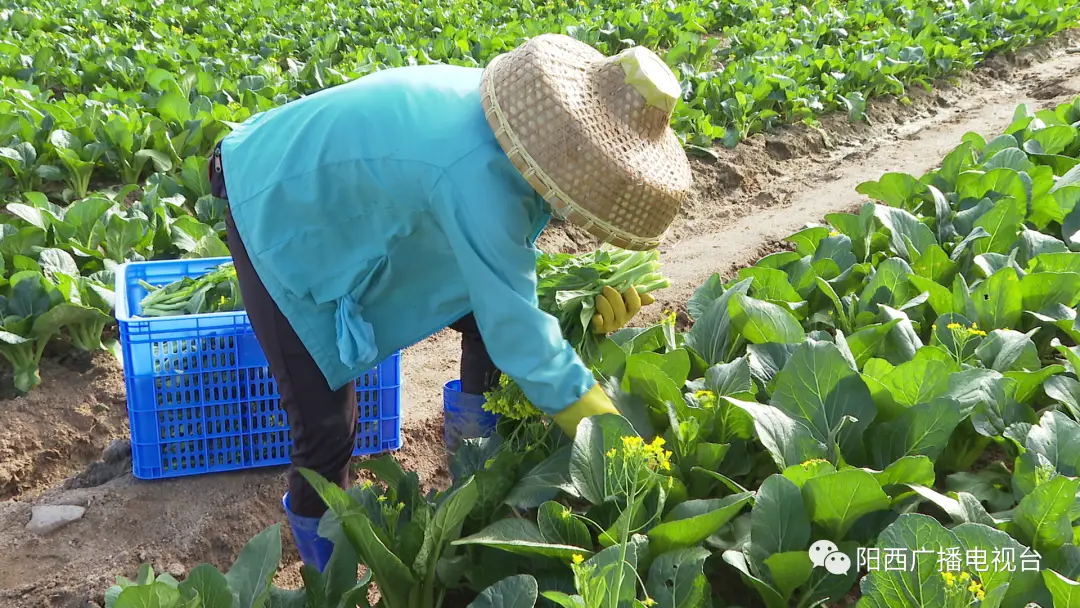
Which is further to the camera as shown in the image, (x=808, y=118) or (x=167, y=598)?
(x=808, y=118)

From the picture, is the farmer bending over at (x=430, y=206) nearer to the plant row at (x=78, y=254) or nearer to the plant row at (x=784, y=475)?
the plant row at (x=784, y=475)

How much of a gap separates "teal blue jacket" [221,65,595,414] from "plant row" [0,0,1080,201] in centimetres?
295

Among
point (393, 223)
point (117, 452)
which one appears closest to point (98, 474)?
point (117, 452)

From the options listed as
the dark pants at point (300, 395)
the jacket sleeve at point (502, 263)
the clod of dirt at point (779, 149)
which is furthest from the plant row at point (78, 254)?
the clod of dirt at point (779, 149)

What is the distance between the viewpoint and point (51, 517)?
281cm

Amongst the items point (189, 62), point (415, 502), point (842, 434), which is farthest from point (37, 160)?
point (842, 434)

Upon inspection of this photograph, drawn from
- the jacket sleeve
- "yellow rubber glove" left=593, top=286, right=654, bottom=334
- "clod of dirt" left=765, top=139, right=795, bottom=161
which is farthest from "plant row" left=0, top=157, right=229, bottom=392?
"clod of dirt" left=765, top=139, right=795, bottom=161

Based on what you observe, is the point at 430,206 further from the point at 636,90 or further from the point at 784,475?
the point at 784,475

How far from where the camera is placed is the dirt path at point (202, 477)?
2.70 m

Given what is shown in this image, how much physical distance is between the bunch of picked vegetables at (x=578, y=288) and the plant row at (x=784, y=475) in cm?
7

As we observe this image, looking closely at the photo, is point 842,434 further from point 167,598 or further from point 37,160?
point 37,160

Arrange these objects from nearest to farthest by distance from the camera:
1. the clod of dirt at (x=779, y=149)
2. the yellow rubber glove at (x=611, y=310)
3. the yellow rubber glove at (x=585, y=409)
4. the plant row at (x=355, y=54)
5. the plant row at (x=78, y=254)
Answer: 1. the yellow rubber glove at (x=585, y=409)
2. the yellow rubber glove at (x=611, y=310)
3. the plant row at (x=78, y=254)
4. the plant row at (x=355, y=54)
5. the clod of dirt at (x=779, y=149)

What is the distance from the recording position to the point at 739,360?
97.0 inches

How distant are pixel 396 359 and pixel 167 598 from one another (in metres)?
1.22
